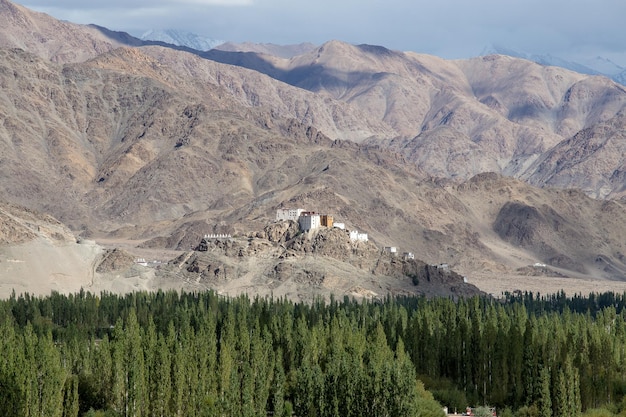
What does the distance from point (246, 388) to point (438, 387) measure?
35702mm

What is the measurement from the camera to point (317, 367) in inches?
4316

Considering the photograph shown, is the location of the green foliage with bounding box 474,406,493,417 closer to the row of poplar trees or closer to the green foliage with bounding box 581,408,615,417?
the row of poplar trees

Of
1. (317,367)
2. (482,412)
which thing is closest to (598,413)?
(482,412)

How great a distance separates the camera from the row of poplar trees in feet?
331

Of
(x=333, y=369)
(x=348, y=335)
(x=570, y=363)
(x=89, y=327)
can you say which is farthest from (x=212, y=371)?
(x=89, y=327)

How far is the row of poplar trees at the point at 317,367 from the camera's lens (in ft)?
331

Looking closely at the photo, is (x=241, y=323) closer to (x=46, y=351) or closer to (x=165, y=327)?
(x=165, y=327)

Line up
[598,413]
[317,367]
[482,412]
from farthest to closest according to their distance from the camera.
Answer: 1. [482,412]
2. [317,367]
3. [598,413]

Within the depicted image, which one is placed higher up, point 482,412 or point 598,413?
point 598,413

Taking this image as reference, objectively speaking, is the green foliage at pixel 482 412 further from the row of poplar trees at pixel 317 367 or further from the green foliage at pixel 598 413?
the green foliage at pixel 598 413

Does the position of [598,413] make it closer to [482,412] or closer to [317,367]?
[482,412]

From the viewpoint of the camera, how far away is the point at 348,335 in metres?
132

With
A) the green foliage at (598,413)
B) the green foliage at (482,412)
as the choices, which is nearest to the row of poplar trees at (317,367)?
the green foliage at (598,413)

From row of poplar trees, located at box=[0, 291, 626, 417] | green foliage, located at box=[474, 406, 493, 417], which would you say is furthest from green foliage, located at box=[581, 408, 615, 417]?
green foliage, located at box=[474, 406, 493, 417]
